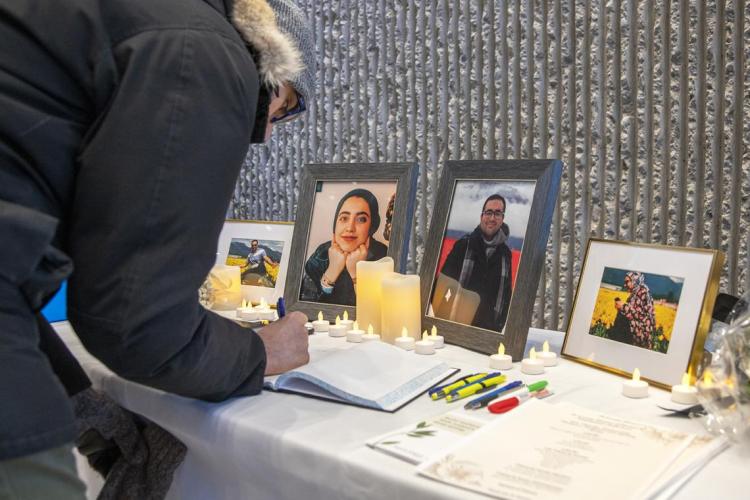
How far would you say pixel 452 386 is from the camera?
0.97 m

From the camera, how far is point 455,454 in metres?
0.74

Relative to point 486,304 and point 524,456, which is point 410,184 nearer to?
point 486,304

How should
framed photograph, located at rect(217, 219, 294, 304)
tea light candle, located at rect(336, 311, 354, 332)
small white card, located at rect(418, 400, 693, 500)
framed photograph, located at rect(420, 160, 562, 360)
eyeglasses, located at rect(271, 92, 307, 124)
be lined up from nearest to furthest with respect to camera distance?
small white card, located at rect(418, 400, 693, 500)
eyeglasses, located at rect(271, 92, 307, 124)
framed photograph, located at rect(420, 160, 562, 360)
tea light candle, located at rect(336, 311, 354, 332)
framed photograph, located at rect(217, 219, 294, 304)

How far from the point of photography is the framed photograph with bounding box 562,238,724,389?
3.19 ft

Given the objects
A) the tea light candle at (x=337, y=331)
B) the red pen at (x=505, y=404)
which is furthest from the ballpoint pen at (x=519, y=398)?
the tea light candle at (x=337, y=331)

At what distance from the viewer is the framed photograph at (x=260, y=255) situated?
1.65m

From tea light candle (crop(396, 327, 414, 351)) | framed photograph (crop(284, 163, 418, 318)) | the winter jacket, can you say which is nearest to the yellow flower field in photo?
tea light candle (crop(396, 327, 414, 351))

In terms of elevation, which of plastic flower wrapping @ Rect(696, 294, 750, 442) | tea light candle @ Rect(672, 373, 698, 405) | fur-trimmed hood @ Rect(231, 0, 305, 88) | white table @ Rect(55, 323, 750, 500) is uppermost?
fur-trimmed hood @ Rect(231, 0, 305, 88)

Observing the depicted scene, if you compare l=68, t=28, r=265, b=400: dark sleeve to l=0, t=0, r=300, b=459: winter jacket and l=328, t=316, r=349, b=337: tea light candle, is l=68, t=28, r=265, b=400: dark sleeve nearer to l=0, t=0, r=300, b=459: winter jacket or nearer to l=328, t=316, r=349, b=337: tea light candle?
l=0, t=0, r=300, b=459: winter jacket

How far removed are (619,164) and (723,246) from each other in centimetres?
34

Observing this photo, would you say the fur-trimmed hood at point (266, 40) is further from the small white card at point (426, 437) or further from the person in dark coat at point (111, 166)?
the small white card at point (426, 437)

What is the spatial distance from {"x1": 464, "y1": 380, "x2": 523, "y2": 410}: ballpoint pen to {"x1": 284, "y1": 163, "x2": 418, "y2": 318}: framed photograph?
47 cm

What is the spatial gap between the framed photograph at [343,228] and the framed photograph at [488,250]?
0.09m

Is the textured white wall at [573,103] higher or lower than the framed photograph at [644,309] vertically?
higher
